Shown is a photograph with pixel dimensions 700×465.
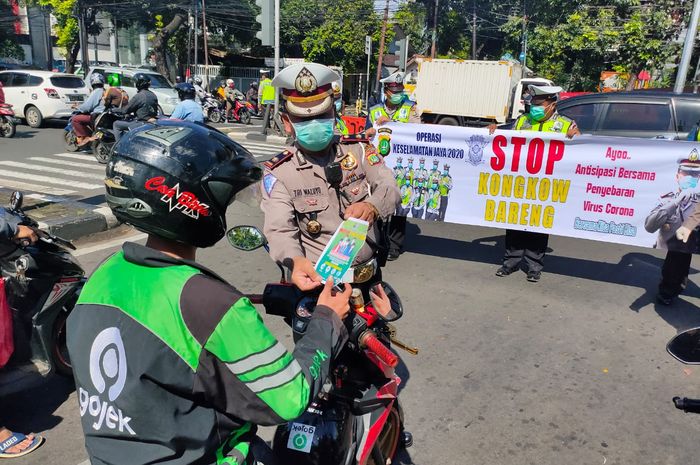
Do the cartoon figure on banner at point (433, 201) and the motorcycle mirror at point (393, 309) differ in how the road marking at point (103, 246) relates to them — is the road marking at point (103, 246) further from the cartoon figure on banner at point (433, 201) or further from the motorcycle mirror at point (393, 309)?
the motorcycle mirror at point (393, 309)

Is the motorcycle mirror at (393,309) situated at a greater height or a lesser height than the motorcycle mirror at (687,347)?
lesser

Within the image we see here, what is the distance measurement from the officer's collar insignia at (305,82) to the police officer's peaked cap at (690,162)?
3984 millimetres

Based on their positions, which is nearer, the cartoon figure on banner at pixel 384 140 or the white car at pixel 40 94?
the cartoon figure on banner at pixel 384 140

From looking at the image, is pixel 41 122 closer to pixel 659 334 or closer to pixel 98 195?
pixel 98 195

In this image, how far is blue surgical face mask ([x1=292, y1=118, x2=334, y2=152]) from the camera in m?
2.61

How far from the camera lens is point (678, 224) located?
16.6 feet

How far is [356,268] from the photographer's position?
2.63 m

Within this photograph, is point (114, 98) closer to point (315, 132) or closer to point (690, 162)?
point (315, 132)

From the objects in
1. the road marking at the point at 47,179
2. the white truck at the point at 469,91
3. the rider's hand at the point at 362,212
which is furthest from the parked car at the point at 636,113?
the white truck at the point at 469,91

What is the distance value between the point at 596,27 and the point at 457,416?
29.0m

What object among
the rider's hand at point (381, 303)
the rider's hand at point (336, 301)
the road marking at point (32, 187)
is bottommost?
the road marking at point (32, 187)

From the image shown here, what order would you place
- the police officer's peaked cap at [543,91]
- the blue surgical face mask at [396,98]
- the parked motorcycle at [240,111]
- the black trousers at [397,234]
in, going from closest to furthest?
1. the police officer's peaked cap at [543,91]
2. the black trousers at [397,234]
3. the blue surgical face mask at [396,98]
4. the parked motorcycle at [240,111]

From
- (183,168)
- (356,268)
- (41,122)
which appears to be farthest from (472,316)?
(41,122)

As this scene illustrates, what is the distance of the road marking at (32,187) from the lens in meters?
8.62
